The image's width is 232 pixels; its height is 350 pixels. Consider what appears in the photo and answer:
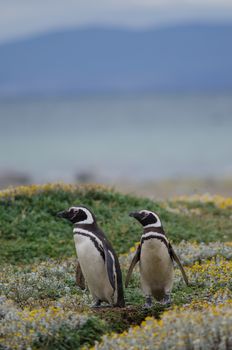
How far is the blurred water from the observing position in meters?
69.0

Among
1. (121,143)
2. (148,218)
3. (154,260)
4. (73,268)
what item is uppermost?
(148,218)

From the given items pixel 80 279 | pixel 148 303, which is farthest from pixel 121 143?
pixel 148 303

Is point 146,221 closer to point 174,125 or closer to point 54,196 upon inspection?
point 54,196

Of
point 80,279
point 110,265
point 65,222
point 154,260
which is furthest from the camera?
point 65,222

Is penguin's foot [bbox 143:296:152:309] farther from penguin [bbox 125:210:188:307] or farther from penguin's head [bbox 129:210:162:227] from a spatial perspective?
penguin's head [bbox 129:210:162:227]

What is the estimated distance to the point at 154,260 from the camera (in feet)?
37.9

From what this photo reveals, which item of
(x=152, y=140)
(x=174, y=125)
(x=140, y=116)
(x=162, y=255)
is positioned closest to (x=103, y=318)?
(x=162, y=255)

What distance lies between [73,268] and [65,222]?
16.3ft

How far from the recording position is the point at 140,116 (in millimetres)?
158125

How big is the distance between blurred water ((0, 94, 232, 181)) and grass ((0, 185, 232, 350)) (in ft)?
114

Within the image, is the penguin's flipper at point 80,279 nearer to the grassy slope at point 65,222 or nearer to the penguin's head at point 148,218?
the penguin's head at point 148,218

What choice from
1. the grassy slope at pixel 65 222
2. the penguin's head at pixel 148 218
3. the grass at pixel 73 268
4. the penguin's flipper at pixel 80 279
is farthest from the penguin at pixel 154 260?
the grassy slope at pixel 65 222

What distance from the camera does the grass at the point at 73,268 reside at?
32.6 feet

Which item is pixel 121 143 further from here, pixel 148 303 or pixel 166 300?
pixel 148 303
